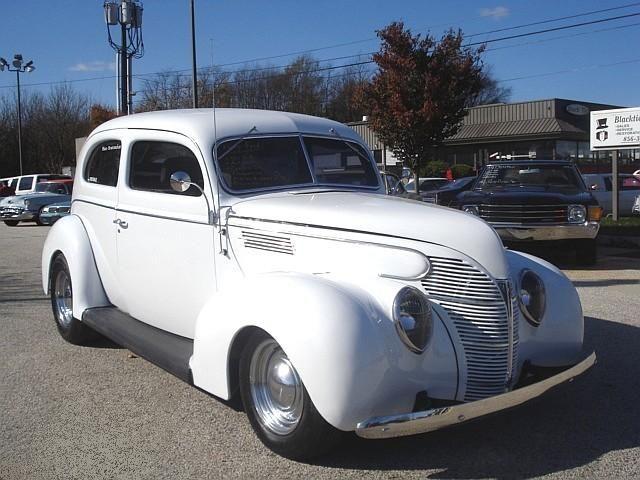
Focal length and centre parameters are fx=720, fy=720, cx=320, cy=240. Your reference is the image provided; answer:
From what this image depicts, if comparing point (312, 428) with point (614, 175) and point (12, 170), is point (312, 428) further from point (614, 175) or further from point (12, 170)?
point (12, 170)

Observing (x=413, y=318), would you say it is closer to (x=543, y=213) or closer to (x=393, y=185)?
(x=393, y=185)

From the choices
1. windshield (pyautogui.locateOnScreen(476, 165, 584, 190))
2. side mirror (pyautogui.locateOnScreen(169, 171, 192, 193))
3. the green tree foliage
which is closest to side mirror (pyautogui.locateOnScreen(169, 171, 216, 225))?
side mirror (pyautogui.locateOnScreen(169, 171, 192, 193))

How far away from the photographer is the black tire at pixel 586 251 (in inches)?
440

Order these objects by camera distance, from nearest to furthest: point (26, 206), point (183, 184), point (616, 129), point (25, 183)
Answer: point (183, 184) < point (616, 129) < point (26, 206) < point (25, 183)

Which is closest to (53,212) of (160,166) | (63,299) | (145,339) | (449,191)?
(449,191)

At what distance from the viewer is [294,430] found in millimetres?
3787

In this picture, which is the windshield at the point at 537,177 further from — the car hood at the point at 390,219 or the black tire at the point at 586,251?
the car hood at the point at 390,219

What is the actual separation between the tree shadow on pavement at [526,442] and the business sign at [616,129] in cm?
1256

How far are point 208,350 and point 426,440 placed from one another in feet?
4.49

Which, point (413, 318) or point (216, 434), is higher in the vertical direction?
point (413, 318)

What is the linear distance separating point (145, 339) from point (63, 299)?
78.3 inches

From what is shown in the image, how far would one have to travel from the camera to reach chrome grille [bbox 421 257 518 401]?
3.83 m

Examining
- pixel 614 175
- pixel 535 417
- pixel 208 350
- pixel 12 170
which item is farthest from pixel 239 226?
pixel 12 170

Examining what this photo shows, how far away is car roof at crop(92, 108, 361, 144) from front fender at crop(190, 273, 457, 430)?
1616mm
